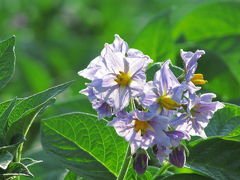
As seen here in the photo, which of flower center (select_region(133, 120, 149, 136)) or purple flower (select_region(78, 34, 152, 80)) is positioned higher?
purple flower (select_region(78, 34, 152, 80))

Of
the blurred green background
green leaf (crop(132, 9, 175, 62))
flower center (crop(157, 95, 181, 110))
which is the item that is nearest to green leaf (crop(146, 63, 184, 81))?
flower center (crop(157, 95, 181, 110))

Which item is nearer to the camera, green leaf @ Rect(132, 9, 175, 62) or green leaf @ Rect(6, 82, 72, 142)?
green leaf @ Rect(6, 82, 72, 142)

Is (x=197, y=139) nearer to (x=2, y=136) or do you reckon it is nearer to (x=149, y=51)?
(x=2, y=136)

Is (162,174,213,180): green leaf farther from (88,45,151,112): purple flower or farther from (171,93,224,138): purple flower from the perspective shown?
(88,45,151,112): purple flower

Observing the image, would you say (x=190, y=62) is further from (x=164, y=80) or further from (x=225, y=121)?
(x=225, y=121)

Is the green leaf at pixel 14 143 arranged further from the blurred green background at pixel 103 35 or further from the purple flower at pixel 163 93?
the blurred green background at pixel 103 35

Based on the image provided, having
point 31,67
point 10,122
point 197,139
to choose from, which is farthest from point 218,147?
point 31,67
